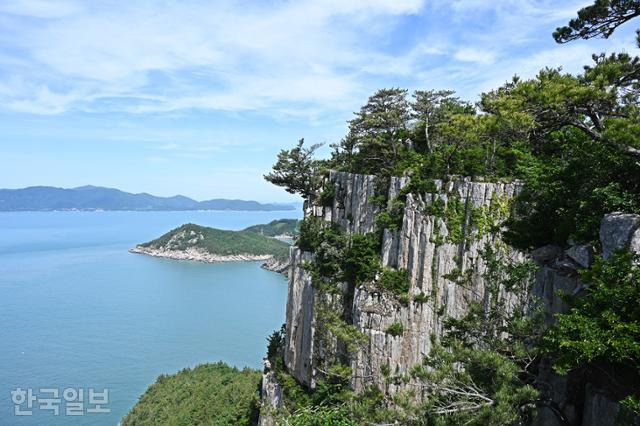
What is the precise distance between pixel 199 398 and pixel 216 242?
64.3 meters

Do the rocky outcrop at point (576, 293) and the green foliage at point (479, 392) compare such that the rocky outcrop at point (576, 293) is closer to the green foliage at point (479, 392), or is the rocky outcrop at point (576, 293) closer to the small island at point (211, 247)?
the green foliage at point (479, 392)

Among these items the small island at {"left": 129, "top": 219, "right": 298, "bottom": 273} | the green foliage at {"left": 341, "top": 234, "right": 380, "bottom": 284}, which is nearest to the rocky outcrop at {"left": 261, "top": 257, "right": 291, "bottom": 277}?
the small island at {"left": 129, "top": 219, "right": 298, "bottom": 273}

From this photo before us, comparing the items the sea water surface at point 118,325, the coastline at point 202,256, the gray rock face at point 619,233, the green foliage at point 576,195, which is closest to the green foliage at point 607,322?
the gray rock face at point 619,233

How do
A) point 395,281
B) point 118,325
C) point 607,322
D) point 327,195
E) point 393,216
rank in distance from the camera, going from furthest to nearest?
point 118,325, point 327,195, point 393,216, point 395,281, point 607,322

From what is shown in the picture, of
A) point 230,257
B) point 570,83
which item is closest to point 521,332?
point 570,83

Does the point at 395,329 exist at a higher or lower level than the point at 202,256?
higher

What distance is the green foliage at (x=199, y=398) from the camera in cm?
2603

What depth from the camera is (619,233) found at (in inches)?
268

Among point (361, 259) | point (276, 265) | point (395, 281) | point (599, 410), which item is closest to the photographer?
point (599, 410)

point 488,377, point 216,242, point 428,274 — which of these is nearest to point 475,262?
point 428,274

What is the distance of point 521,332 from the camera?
25.3ft

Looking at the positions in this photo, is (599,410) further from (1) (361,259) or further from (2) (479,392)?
(1) (361,259)

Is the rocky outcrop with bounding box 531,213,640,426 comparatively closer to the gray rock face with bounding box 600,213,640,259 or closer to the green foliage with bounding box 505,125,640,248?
the gray rock face with bounding box 600,213,640,259

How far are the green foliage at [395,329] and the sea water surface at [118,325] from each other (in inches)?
930
